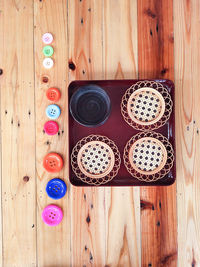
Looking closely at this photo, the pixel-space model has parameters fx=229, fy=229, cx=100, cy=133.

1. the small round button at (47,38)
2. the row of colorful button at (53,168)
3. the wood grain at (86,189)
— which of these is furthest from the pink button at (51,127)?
the small round button at (47,38)

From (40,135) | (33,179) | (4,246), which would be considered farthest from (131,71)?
(4,246)

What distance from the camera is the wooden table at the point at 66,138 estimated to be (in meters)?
0.92

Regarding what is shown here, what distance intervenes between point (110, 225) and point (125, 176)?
0.69 ft

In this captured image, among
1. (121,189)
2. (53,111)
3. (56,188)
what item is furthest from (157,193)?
(53,111)

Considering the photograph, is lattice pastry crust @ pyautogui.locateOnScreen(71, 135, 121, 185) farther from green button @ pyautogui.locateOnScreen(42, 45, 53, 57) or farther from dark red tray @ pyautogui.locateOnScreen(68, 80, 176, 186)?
green button @ pyautogui.locateOnScreen(42, 45, 53, 57)

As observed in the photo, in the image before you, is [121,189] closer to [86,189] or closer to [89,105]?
[86,189]

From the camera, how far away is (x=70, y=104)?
2.87 ft

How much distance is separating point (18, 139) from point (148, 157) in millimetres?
534

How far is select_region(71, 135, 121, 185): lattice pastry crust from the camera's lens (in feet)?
2.88

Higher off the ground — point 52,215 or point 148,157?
point 148,157

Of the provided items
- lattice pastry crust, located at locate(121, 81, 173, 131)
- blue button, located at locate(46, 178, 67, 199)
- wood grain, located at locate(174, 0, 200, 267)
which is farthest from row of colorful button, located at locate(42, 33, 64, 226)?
wood grain, located at locate(174, 0, 200, 267)

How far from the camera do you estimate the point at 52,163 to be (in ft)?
3.03

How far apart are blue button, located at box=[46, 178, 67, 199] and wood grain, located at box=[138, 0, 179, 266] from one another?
321 mm

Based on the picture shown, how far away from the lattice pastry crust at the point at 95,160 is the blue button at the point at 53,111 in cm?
15
